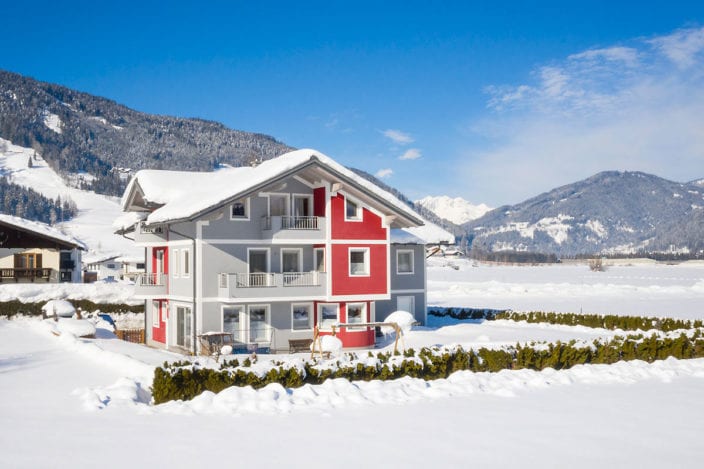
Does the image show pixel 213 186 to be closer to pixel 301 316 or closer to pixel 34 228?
pixel 301 316

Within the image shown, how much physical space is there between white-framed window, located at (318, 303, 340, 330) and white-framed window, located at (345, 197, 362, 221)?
4233 mm

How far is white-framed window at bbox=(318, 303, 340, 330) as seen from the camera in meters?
33.1

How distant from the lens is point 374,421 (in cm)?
1452

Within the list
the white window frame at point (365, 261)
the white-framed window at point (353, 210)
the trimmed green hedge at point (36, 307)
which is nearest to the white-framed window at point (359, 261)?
the white window frame at point (365, 261)

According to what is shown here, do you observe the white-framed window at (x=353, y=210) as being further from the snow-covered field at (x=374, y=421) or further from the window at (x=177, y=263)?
the snow-covered field at (x=374, y=421)

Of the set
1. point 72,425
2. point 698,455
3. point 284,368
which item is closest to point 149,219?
point 284,368

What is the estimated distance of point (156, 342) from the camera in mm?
37406

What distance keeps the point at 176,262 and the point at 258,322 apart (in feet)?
17.3

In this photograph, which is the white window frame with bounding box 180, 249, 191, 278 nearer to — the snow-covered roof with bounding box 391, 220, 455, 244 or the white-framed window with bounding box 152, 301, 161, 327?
the white-framed window with bounding box 152, 301, 161, 327

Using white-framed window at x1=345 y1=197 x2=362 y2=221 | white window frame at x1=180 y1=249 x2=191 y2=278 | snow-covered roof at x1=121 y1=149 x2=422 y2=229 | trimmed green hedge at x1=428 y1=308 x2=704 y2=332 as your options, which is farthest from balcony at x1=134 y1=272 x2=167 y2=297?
trimmed green hedge at x1=428 y1=308 x2=704 y2=332

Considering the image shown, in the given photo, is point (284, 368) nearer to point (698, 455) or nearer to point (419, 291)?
point (698, 455)

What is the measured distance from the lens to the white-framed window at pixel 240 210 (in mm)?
31984

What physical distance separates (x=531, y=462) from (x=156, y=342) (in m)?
29.1

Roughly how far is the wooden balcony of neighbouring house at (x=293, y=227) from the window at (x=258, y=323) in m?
3.33
